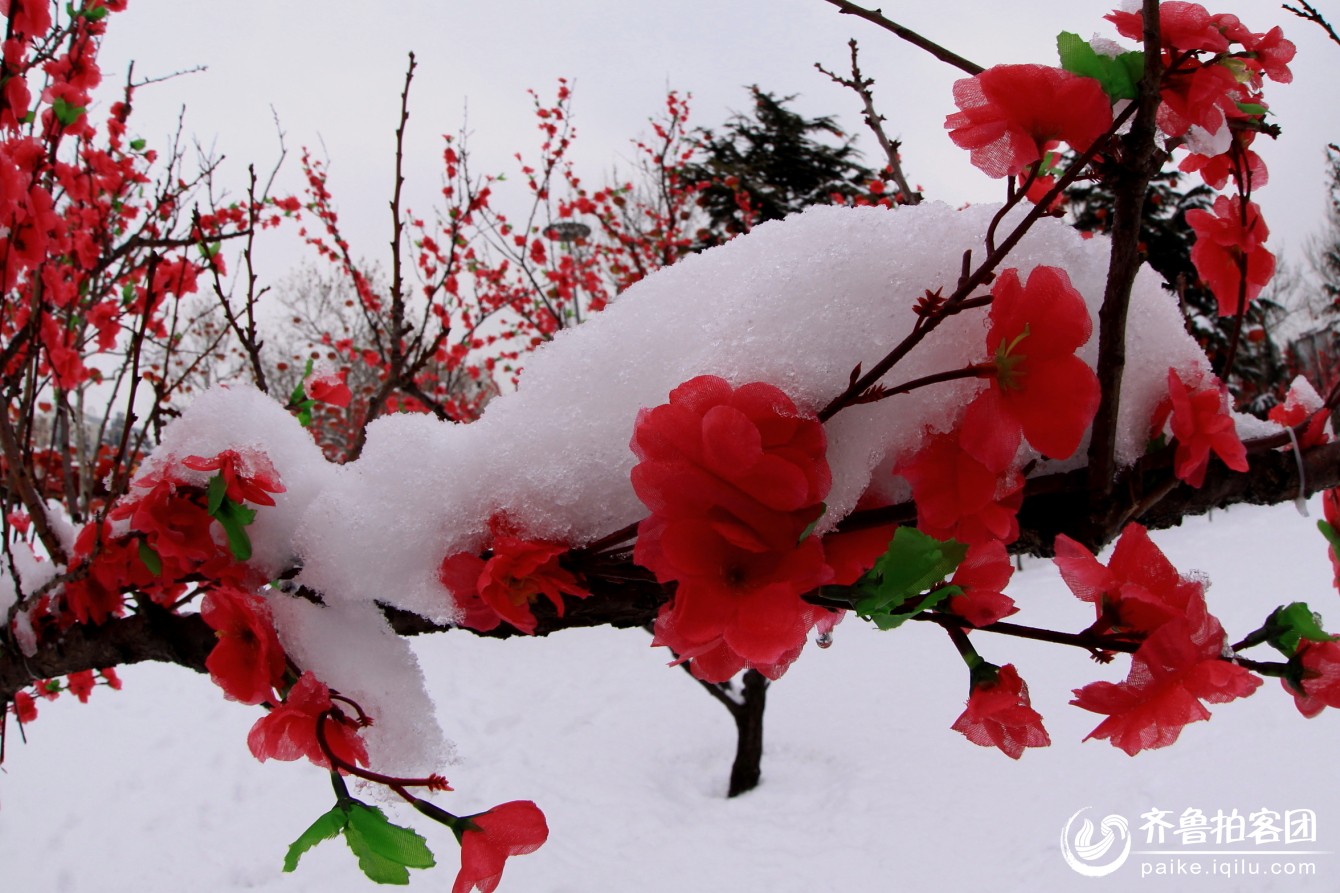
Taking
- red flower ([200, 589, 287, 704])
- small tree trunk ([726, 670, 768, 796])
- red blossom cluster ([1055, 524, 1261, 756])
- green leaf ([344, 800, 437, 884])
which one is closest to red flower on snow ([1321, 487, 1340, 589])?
red blossom cluster ([1055, 524, 1261, 756])

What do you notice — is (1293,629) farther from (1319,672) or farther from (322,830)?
(322,830)

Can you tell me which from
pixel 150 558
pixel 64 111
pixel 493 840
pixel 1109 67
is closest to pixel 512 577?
pixel 493 840

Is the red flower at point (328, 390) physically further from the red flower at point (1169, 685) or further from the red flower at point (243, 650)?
the red flower at point (1169, 685)

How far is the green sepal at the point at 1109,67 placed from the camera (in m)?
0.49

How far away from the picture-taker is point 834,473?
19.9 inches

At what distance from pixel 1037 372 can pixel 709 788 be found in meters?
4.16

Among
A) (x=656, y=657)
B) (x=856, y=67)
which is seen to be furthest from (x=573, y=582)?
(x=656, y=657)

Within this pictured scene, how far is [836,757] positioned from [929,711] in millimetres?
798

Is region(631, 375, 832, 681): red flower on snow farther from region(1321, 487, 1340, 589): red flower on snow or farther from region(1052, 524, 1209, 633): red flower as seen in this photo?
region(1321, 487, 1340, 589): red flower on snow

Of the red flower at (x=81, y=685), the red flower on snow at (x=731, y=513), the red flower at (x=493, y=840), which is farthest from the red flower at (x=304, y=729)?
the red flower at (x=81, y=685)

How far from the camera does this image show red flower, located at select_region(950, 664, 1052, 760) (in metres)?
0.50

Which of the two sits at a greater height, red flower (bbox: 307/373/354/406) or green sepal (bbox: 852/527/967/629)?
red flower (bbox: 307/373/354/406)

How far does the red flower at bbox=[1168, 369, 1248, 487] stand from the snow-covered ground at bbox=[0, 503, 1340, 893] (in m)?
2.60

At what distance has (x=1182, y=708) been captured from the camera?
1.49 feet
